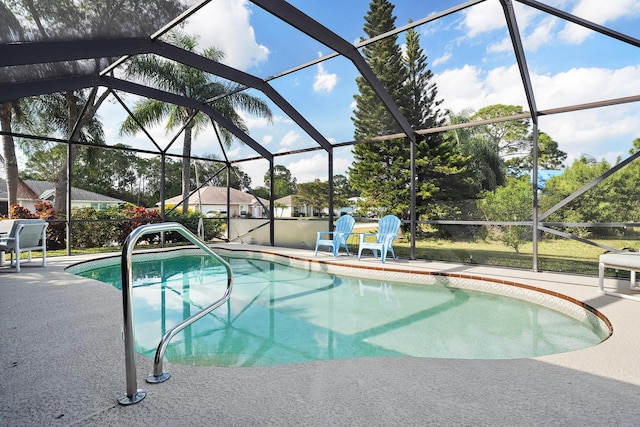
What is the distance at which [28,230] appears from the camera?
5531 mm

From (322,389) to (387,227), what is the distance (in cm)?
536

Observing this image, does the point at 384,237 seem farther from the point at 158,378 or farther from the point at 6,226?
the point at 6,226

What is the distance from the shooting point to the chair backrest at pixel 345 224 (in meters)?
7.55

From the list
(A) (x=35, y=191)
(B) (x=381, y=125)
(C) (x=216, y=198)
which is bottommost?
(C) (x=216, y=198)

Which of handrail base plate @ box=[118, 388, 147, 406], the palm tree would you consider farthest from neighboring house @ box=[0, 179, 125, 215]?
handrail base plate @ box=[118, 388, 147, 406]

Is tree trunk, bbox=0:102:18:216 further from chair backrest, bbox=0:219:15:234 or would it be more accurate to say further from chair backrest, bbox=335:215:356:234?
chair backrest, bbox=335:215:356:234

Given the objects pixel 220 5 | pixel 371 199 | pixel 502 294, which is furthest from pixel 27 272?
pixel 371 199

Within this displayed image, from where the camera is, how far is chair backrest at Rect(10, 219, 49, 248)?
5309 millimetres

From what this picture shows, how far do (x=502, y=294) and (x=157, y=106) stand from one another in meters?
11.6

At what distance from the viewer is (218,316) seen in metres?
4.16

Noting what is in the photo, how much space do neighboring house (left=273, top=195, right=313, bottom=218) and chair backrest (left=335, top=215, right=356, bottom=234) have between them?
2.76m

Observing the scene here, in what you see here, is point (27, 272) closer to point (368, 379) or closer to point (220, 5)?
point (220, 5)

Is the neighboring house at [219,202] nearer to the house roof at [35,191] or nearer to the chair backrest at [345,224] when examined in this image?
the house roof at [35,191]

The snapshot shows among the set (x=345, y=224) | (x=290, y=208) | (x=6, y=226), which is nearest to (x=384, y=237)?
(x=345, y=224)
